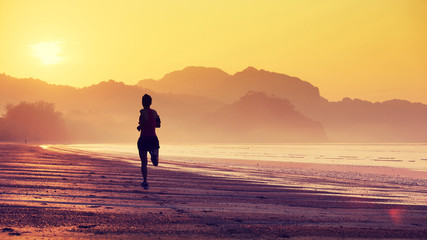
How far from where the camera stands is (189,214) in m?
11.5

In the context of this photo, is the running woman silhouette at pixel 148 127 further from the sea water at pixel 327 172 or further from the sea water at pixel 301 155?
the sea water at pixel 301 155

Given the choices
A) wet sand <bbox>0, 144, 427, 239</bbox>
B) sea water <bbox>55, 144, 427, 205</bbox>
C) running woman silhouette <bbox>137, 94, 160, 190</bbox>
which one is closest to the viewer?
wet sand <bbox>0, 144, 427, 239</bbox>

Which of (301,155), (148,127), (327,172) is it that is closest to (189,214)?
(148,127)

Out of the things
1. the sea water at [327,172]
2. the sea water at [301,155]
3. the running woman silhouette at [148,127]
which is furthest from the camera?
the sea water at [301,155]

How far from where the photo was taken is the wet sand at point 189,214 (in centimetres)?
930

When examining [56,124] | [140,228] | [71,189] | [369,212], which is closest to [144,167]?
[71,189]

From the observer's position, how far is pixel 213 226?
1002 cm

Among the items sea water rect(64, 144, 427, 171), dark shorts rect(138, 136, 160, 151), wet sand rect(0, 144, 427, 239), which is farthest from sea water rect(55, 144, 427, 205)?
dark shorts rect(138, 136, 160, 151)

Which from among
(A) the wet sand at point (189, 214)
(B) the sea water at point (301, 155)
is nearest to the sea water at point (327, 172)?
(B) the sea water at point (301, 155)

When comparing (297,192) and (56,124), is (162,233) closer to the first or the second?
(297,192)

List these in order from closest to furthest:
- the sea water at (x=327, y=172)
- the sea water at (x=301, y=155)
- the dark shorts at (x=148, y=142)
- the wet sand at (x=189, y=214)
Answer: the wet sand at (x=189, y=214) < the dark shorts at (x=148, y=142) < the sea water at (x=327, y=172) < the sea water at (x=301, y=155)

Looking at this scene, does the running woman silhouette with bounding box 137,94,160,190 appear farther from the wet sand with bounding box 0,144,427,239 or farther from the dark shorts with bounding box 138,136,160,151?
the wet sand with bounding box 0,144,427,239

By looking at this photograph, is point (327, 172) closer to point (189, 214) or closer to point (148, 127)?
point (148, 127)

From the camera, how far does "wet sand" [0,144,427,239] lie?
366 inches
